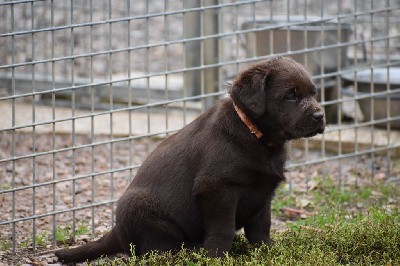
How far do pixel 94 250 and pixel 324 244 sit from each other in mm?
1387

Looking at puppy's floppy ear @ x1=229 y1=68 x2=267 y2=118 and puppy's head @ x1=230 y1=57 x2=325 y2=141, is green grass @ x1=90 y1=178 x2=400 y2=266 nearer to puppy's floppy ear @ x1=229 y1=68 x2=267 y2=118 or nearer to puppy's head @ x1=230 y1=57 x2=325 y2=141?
puppy's head @ x1=230 y1=57 x2=325 y2=141

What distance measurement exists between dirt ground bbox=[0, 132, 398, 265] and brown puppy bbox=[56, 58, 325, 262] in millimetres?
609

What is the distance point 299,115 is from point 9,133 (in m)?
4.51

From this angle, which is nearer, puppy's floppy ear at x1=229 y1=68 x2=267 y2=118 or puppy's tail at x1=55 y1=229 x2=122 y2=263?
puppy's floppy ear at x1=229 y1=68 x2=267 y2=118

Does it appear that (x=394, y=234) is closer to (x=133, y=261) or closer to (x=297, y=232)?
(x=297, y=232)

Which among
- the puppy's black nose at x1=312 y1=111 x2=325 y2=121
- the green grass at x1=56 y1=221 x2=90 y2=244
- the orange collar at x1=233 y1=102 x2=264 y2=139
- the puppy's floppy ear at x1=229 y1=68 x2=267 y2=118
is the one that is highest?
the puppy's floppy ear at x1=229 y1=68 x2=267 y2=118

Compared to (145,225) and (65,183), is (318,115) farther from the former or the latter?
(65,183)

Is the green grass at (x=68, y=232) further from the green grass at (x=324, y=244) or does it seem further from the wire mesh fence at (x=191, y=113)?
the green grass at (x=324, y=244)

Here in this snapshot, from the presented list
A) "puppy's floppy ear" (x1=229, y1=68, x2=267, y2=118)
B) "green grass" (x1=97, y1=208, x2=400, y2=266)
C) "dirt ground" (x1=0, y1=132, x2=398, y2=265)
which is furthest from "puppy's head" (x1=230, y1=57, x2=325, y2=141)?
"dirt ground" (x1=0, y1=132, x2=398, y2=265)

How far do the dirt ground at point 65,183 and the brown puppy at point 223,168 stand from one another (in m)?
0.61

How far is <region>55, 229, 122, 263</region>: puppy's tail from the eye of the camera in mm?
5066

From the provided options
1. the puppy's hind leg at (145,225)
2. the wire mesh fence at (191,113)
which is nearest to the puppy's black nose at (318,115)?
the puppy's hind leg at (145,225)

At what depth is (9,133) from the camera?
845 cm

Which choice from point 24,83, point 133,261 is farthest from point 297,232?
point 24,83
